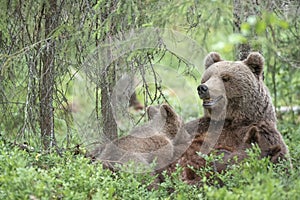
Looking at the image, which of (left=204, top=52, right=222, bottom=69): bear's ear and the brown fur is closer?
the brown fur

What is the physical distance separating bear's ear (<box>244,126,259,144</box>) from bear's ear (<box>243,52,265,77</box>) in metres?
0.62

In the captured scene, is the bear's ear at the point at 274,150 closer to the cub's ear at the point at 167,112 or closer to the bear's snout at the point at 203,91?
the bear's snout at the point at 203,91

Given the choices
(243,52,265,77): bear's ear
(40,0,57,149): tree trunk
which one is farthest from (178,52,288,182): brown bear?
(40,0,57,149): tree trunk

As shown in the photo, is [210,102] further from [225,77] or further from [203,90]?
[225,77]

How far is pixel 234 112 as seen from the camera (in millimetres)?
5695

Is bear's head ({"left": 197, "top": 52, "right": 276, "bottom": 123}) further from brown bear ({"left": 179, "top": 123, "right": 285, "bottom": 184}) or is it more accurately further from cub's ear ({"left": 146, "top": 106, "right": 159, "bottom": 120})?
cub's ear ({"left": 146, "top": 106, "right": 159, "bottom": 120})

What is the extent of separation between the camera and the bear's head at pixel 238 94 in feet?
18.4

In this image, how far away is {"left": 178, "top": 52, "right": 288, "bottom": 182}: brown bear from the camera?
18.2 feet

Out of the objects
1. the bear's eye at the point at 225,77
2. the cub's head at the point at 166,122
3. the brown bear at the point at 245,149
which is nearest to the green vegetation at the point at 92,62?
the brown bear at the point at 245,149

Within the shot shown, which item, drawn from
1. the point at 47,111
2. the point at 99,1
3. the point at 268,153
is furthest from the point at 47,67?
the point at 268,153

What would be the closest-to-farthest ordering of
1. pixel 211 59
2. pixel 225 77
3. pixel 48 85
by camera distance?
pixel 225 77
pixel 48 85
pixel 211 59

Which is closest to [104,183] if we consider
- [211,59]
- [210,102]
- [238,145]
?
[210,102]

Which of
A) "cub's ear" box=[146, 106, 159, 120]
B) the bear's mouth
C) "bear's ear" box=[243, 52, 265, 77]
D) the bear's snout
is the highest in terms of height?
"bear's ear" box=[243, 52, 265, 77]

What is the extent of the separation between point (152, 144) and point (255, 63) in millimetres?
1298
